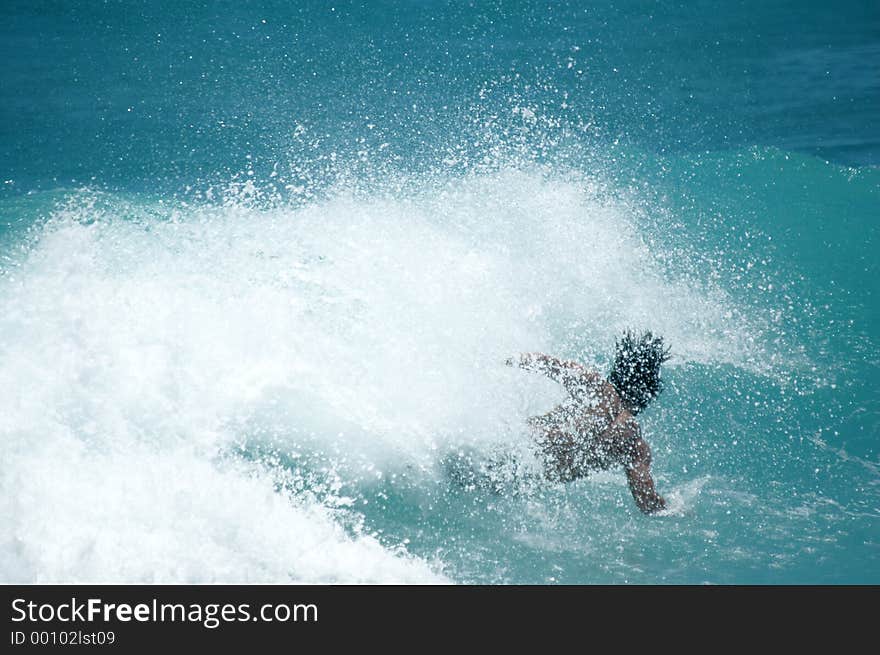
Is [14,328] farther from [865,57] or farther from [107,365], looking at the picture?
[865,57]

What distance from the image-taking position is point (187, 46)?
1489cm

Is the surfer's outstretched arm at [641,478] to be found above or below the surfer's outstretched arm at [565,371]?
below

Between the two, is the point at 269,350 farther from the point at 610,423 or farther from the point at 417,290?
the point at 610,423

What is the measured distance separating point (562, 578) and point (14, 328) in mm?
3864

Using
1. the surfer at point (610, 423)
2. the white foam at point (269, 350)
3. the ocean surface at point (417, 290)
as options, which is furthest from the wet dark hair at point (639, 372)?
the white foam at point (269, 350)

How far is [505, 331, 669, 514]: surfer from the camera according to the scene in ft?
15.8

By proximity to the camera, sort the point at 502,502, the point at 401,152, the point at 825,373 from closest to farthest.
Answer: the point at 502,502
the point at 825,373
the point at 401,152

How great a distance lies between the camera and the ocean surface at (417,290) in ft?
14.8

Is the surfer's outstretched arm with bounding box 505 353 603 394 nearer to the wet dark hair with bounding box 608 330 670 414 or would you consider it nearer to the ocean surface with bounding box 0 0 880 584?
the wet dark hair with bounding box 608 330 670 414

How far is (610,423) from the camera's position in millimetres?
4848

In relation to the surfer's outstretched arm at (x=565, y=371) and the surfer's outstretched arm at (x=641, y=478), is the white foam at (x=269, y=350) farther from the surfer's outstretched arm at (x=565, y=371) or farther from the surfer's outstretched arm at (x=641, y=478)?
the surfer's outstretched arm at (x=641, y=478)

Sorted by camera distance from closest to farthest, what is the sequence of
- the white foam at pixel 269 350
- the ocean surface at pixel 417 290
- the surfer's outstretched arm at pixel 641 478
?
the white foam at pixel 269 350 < the ocean surface at pixel 417 290 < the surfer's outstretched arm at pixel 641 478

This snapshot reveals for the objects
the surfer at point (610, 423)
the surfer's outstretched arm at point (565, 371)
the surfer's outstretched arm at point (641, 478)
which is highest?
the surfer's outstretched arm at point (565, 371)

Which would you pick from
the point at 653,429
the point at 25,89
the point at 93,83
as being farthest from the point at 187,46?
the point at 653,429
